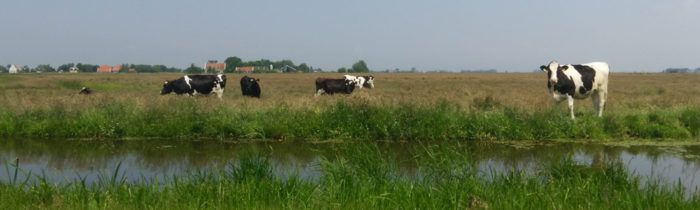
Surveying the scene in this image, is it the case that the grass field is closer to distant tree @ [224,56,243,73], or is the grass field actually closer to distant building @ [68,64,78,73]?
distant tree @ [224,56,243,73]

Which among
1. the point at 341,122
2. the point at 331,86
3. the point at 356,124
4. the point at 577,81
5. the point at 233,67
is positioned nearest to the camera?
the point at 356,124

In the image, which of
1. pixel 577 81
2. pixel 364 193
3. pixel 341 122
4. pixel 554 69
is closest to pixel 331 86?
pixel 341 122

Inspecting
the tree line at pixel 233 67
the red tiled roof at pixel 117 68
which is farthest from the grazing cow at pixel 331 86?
the red tiled roof at pixel 117 68

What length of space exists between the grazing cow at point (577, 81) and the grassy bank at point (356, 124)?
3.27 feet

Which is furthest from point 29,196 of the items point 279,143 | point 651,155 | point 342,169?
point 651,155

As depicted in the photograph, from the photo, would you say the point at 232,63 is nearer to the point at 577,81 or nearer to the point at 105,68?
the point at 105,68

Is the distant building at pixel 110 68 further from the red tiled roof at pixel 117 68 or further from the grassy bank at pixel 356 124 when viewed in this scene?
the grassy bank at pixel 356 124

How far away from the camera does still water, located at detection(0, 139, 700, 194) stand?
25.0 feet

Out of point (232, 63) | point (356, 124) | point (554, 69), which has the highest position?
point (232, 63)

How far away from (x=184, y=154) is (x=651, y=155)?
8.92 meters

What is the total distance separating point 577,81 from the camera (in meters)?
12.5

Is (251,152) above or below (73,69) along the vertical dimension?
below

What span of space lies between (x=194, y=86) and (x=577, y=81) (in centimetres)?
1488

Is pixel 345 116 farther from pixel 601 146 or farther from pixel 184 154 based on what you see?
pixel 601 146
